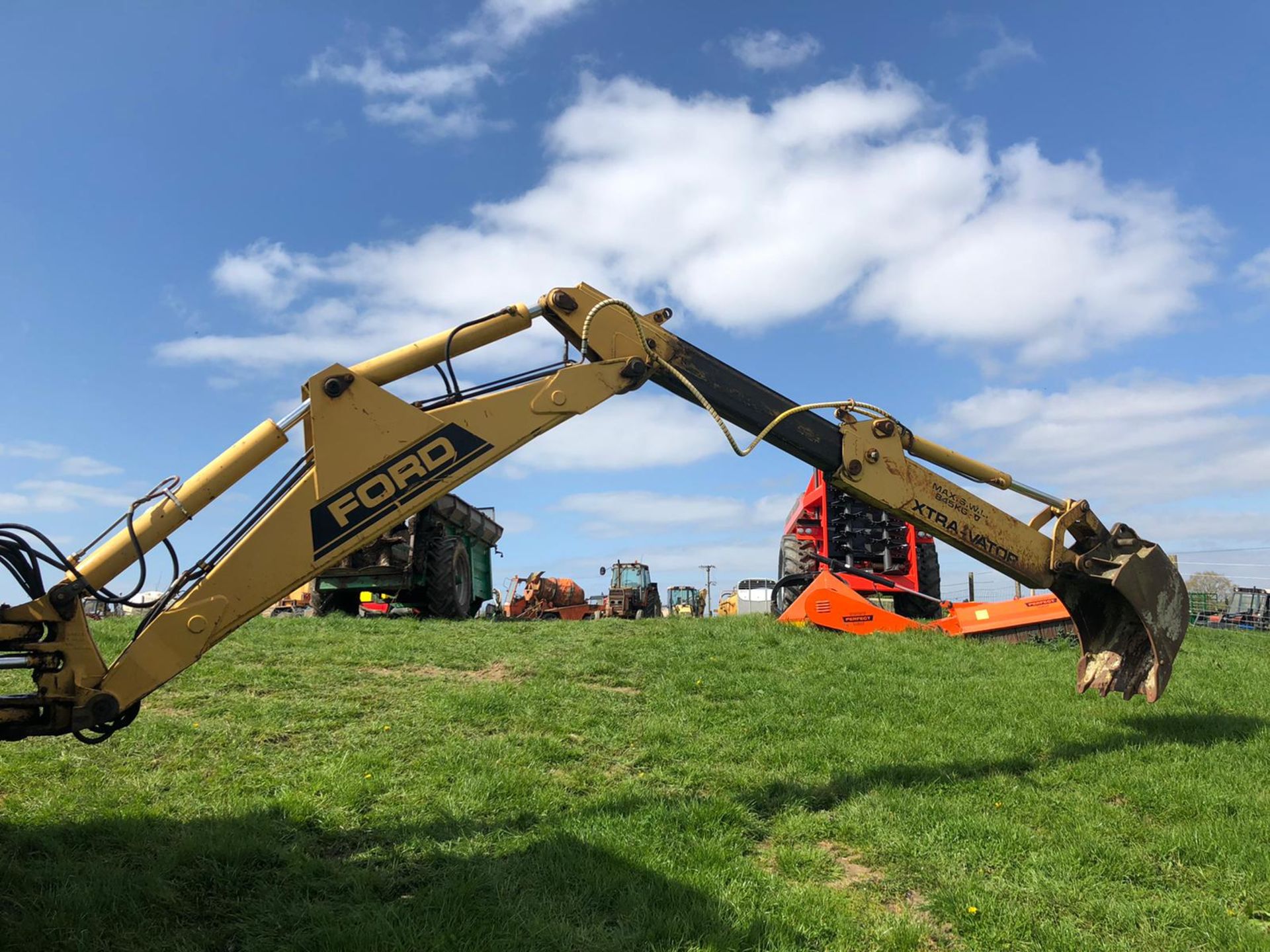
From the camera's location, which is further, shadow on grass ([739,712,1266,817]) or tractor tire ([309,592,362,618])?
tractor tire ([309,592,362,618])

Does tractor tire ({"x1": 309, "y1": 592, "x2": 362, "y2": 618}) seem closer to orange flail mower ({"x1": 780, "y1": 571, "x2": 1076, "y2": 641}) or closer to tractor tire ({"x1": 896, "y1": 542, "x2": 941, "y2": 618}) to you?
orange flail mower ({"x1": 780, "y1": 571, "x2": 1076, "y2": 641})

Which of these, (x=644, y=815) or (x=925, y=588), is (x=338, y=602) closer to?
(x=925, y=588)

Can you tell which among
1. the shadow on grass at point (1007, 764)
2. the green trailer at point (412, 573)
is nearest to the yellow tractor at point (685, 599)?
the green trailer at point (412, 573)

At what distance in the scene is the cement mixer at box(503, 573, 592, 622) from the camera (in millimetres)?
27312

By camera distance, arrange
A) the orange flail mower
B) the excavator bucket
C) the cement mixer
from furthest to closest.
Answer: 1. the cement mixer
2. the orange flail mower
3. the excavator bucket

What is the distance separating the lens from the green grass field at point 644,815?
163 inches

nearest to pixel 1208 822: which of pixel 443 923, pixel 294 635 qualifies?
pixel 443 923

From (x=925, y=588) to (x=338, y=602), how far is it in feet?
33.7

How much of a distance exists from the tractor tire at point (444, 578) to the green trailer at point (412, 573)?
1 centimetres

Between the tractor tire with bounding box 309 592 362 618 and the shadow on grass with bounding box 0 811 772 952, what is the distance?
11.6 metres

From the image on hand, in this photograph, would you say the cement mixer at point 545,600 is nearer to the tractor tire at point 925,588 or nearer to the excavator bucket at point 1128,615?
the tractor tire at point 925,588

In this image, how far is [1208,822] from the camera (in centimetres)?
514

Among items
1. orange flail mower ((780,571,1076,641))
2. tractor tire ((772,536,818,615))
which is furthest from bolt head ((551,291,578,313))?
tractor tire ((772,536,818,615))

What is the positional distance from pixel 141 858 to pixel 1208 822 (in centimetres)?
574
